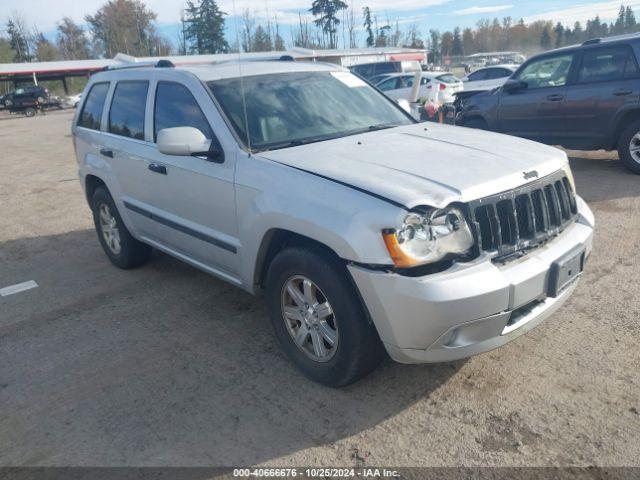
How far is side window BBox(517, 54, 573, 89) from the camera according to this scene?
868 centimetres

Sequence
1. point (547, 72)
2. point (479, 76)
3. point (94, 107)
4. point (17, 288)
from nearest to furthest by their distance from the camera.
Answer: point (17, 288), point (94, 107), point (547, 72), point (479, 76)

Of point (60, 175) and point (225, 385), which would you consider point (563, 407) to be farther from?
point (60, 175)

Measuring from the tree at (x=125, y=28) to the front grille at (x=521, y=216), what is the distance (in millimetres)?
75839

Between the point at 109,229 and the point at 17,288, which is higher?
the point at 109,229

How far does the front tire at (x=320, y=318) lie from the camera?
302cm

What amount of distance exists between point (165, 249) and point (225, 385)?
165 centimetres

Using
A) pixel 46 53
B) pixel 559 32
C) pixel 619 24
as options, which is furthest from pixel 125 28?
pixel 559 32

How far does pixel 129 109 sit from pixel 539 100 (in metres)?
6.60

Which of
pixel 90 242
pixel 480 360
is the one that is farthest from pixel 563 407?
pixel 90 242

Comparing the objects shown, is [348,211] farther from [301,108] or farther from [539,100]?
[539,100]

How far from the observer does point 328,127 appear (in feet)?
13.4

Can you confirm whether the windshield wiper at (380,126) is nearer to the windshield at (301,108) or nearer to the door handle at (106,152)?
the windshield at (301,108)

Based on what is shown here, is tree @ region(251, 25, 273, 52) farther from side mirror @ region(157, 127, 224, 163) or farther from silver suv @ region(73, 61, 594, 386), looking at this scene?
side mirror @ region(157, 127, 224, 163)

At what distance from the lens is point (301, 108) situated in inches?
162
